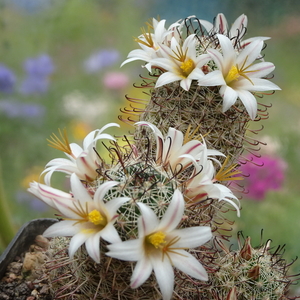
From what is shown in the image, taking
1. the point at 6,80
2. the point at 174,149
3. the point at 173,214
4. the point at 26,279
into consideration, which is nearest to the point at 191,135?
the point at 174,149

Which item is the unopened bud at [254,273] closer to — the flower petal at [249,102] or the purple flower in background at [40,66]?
the flower petal at [249,102]

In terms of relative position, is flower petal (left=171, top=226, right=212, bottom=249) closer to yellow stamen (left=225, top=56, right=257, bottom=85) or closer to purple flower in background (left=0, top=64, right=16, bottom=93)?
yellow stamen (left=225, top=56, right=257, bottom=85)

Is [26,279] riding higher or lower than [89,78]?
lower

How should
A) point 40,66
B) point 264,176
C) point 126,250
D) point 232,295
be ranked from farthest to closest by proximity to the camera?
point 40,66 → point 264,176 → point 232,295 → point 126,250

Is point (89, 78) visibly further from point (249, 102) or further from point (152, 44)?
point (249, 102)

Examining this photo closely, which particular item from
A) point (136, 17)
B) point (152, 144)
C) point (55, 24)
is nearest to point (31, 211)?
point (55, 24)

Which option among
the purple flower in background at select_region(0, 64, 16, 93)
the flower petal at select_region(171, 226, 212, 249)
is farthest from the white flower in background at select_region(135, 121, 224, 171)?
the purple flower in background at select_region(0, 64, 16, 93)
